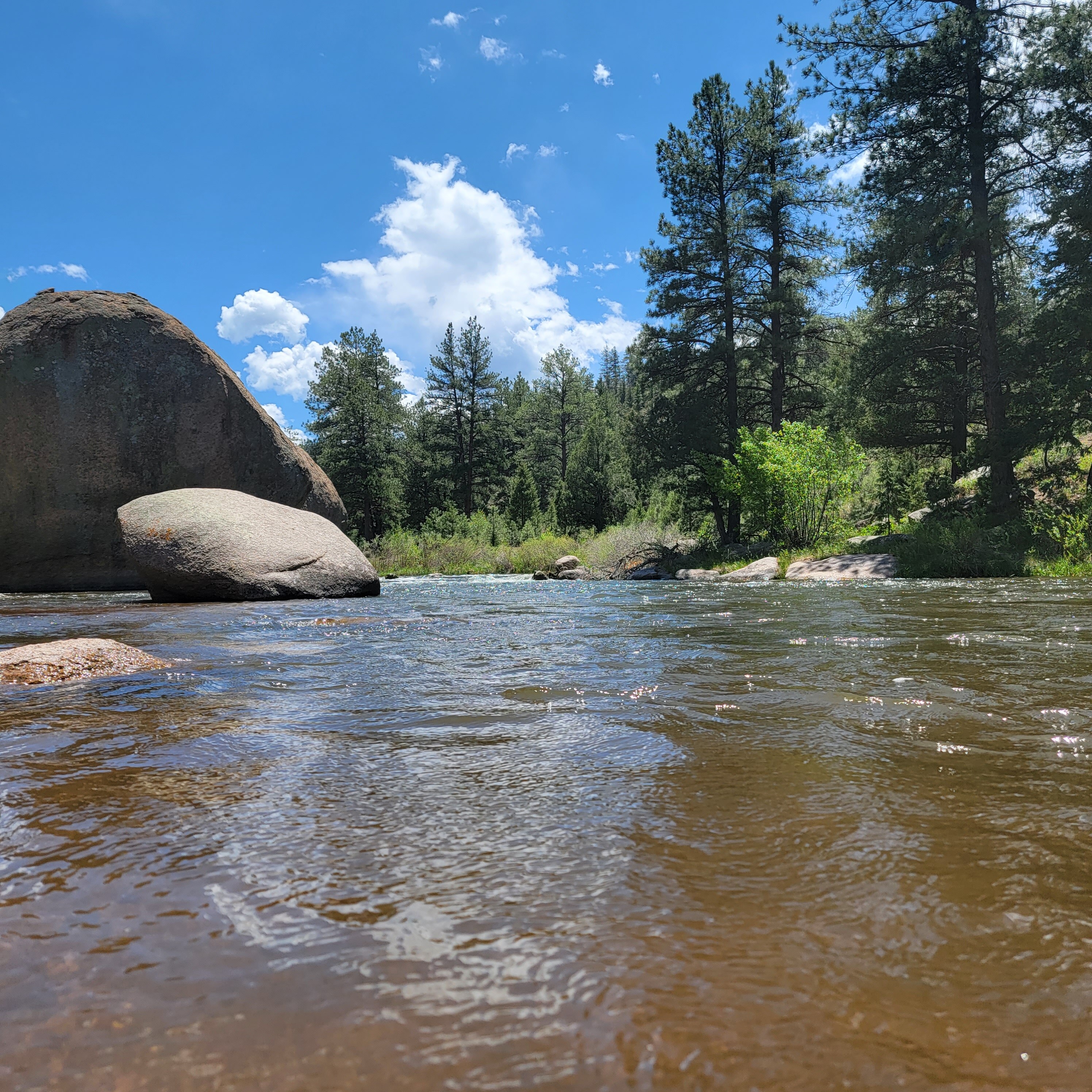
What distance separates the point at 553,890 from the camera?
3.76ft

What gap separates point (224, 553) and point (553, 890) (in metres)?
8.29

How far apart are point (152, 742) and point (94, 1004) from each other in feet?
4.51

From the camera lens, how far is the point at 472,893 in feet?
3.74

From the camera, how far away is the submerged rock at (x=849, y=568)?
36.7 feet

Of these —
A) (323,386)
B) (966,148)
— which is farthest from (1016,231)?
(323,386)

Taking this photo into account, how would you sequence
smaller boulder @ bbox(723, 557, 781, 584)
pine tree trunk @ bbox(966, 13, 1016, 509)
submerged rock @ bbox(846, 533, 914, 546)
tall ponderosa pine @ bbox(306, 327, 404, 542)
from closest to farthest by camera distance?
submerged rock @ bbox(846, 533, 914, 546), pine tree trunk @ bbox(966, 13, 1016, 509), smaller boulder @ bbox(723, 557, 781, 584), tall ponderosa pine @ bbox(306, 327, 404, 542)

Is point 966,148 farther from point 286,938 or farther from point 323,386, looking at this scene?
point 323,386

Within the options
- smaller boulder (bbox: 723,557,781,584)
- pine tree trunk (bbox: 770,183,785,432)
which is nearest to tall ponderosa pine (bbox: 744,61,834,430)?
pine tree trunk (bbox: 770,183,785,432)

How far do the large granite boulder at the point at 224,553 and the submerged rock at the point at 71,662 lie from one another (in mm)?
4953

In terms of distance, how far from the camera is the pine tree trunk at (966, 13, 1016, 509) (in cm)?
1261

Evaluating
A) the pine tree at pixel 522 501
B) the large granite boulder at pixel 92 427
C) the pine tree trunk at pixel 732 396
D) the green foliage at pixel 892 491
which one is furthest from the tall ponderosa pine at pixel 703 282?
the pine tree at pixel 522 501

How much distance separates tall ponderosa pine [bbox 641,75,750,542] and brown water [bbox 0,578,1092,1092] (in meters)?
17.0

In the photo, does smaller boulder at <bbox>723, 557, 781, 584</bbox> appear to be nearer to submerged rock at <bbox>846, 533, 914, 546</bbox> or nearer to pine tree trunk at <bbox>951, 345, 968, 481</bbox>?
submerged rock at <bbox>846, 533, 914, 546</bbox>

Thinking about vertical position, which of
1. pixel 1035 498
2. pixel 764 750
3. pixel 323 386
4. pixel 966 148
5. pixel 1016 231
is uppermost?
pixel 323 386
